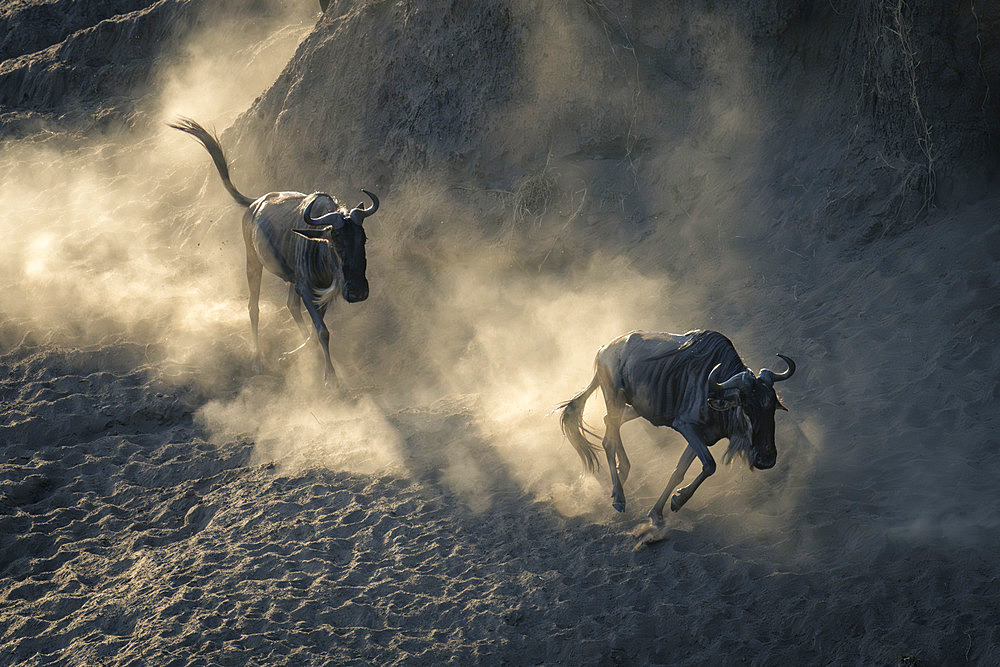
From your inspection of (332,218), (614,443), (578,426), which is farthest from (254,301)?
(614,443)

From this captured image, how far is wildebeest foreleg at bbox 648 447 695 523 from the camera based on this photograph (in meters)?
5.14

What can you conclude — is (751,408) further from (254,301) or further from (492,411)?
(254,301)

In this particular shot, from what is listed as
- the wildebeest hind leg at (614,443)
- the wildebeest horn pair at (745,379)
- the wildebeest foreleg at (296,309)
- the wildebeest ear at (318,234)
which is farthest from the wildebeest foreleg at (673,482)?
the wildebeest foreleg at (296,309)

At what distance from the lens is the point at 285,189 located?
10406mm

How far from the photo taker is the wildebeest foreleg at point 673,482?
5.14 m

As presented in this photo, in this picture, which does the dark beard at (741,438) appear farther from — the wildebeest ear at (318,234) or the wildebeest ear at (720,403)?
the wildebeest ear at (318,234)

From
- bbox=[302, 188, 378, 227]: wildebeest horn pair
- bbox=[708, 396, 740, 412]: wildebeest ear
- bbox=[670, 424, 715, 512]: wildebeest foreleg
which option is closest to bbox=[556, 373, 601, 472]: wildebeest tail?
bbox=[670, 424, 715, 512]: wildebeest foreleg

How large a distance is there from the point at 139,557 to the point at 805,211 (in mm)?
6420

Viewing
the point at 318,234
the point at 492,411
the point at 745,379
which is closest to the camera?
the point at 745,379

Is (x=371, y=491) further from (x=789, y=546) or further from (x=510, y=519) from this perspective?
(x=789, y=546)

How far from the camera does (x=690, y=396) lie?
504 centimetres

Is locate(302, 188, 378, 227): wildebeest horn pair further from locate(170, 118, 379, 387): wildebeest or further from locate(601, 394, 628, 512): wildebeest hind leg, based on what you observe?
locate(601, 394, 628, 512): wildebeest hind leg

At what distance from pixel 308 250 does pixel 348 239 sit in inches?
27.3

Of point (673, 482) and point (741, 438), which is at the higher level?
point (673, 482)
